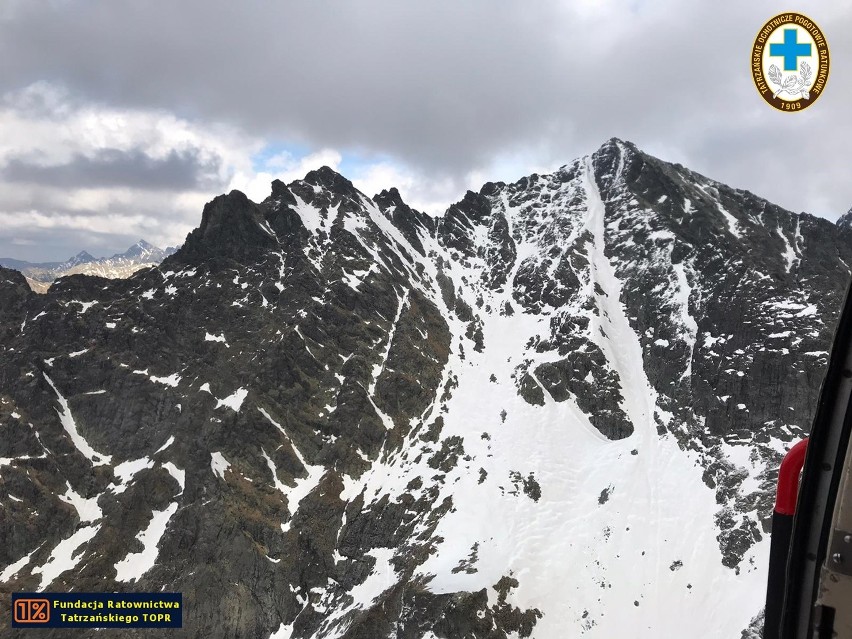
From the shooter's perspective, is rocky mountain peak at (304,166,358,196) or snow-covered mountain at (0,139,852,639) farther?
rocky mountain peak at (304,166,358,196)

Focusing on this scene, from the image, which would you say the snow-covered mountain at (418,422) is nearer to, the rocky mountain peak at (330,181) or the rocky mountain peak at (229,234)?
the rocky mountain peak at (229,234)

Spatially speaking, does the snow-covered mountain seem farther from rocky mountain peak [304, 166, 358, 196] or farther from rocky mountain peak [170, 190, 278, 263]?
rocky mountain peak [304, 166, 358, 196]

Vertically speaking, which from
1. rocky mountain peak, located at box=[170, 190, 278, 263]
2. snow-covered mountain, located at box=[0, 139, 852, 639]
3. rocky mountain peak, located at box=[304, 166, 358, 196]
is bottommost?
snow-covered mountain, located at box=[0, 139, 852, 639]

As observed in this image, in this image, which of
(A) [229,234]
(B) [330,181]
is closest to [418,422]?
(A) [229,234]

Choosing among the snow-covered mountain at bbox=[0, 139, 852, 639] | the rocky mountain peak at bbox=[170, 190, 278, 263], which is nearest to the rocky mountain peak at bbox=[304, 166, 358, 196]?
the snow-covered mountain at bbox=[0, 139, 852, 639]

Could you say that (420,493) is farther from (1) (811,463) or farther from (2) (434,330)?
(1) (811,463)

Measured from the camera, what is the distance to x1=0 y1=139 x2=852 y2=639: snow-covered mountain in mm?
57938

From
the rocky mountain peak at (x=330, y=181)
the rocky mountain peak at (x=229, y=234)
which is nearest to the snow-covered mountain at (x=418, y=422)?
the rocky mountain peak at (x=229, y=234)

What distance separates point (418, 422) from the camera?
87.3 metres

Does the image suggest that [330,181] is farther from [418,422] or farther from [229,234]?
[418,422]

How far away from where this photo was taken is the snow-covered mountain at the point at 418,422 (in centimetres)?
5794

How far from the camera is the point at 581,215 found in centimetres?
13750

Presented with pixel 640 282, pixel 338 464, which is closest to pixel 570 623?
pixel 338 464

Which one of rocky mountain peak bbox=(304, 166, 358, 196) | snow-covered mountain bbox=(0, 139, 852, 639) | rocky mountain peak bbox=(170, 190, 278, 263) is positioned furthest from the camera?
rocky mountain peak bbox=(304, 166, 358, 196)
